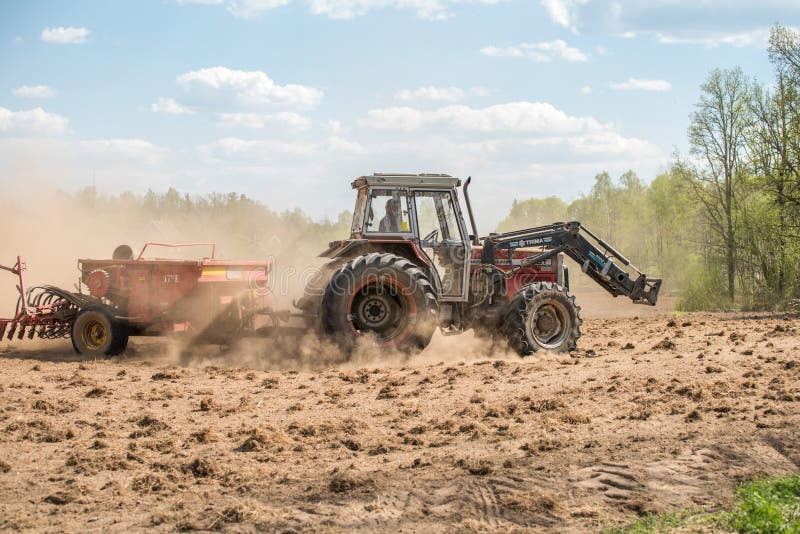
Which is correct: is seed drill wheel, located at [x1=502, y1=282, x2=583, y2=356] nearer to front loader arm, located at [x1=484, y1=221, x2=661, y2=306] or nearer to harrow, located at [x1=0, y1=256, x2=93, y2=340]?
front loader arm, located at [x1=484, y1=221, x2=661, y2=306]

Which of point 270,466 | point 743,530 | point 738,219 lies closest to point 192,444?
point 270,466

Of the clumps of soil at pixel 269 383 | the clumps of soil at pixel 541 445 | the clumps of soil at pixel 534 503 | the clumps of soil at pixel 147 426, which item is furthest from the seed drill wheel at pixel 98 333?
the clumps of soil at pixel 534 503

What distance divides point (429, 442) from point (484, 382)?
278 centimetres

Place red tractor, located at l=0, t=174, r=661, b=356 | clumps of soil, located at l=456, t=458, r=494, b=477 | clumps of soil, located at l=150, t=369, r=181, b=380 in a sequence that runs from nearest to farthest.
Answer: clumps of soil, located at l=456, t=458, r=494, b=477 → clumps of soil, located at l=150, t=369, r=181, b=380 → red tractor, located at l=0, t=174, r=661, b=356

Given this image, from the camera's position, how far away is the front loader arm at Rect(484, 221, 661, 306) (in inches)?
492

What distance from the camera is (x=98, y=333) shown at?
39.3 ft

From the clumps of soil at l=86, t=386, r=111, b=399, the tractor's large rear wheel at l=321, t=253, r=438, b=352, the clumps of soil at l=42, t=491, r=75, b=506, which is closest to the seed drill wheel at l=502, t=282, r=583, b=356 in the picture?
the tractor's large rear wheel at l=321, t=253, r=438, b=352

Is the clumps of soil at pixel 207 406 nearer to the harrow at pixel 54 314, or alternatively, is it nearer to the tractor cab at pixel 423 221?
the tractor cab at pixel 423 221

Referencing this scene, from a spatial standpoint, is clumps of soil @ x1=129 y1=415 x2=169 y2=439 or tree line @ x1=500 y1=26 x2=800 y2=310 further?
tree line @ x1=500 y1=26 x2=800 y2=310

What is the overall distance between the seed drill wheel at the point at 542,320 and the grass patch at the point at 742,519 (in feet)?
19.6

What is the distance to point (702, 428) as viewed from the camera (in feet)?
23.4

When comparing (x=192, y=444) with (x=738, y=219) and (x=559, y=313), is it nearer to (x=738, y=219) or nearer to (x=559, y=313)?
(x=559, y=313)

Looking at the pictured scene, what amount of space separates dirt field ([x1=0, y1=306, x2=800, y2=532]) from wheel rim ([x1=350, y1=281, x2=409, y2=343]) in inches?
20.6

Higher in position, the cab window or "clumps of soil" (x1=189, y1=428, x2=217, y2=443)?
the cab window
